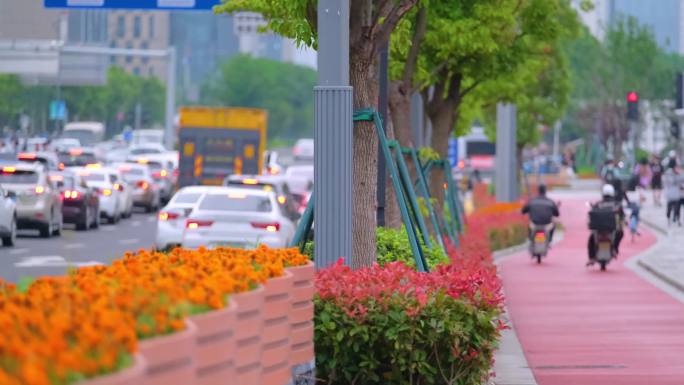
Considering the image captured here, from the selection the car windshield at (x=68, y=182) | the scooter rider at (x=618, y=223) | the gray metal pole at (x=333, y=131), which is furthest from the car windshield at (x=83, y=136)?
the gray metal pole at (x=333, y=131)

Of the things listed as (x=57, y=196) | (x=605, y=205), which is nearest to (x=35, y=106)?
(x=57, y=196)

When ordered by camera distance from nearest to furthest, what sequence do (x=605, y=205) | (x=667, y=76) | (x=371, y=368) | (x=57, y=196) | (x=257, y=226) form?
(x=371, y=368), (x=257, y=226), (x=605, y=205), (x=57, y=196), (x=667, y=76)

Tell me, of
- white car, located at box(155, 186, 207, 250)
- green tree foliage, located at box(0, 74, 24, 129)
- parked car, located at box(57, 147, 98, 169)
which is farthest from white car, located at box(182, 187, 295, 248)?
green tree foliage, located at box(0, 74, 24, 129)

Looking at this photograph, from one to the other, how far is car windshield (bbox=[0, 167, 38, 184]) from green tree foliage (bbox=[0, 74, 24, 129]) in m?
67.9

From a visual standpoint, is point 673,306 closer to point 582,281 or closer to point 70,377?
point 582,281

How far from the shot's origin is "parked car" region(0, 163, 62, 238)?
38.3m

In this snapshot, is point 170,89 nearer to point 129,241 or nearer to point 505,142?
point 505,142

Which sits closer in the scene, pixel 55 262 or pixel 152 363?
pixel 152 363

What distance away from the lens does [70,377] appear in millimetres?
5684

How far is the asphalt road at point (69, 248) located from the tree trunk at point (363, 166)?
875 centimetres

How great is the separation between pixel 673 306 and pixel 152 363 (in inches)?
716

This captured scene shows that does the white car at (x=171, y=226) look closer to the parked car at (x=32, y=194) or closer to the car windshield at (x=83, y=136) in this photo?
the parked car at (x=32, y=194)

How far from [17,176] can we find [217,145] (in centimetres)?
1713

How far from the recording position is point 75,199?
44.2 metres
